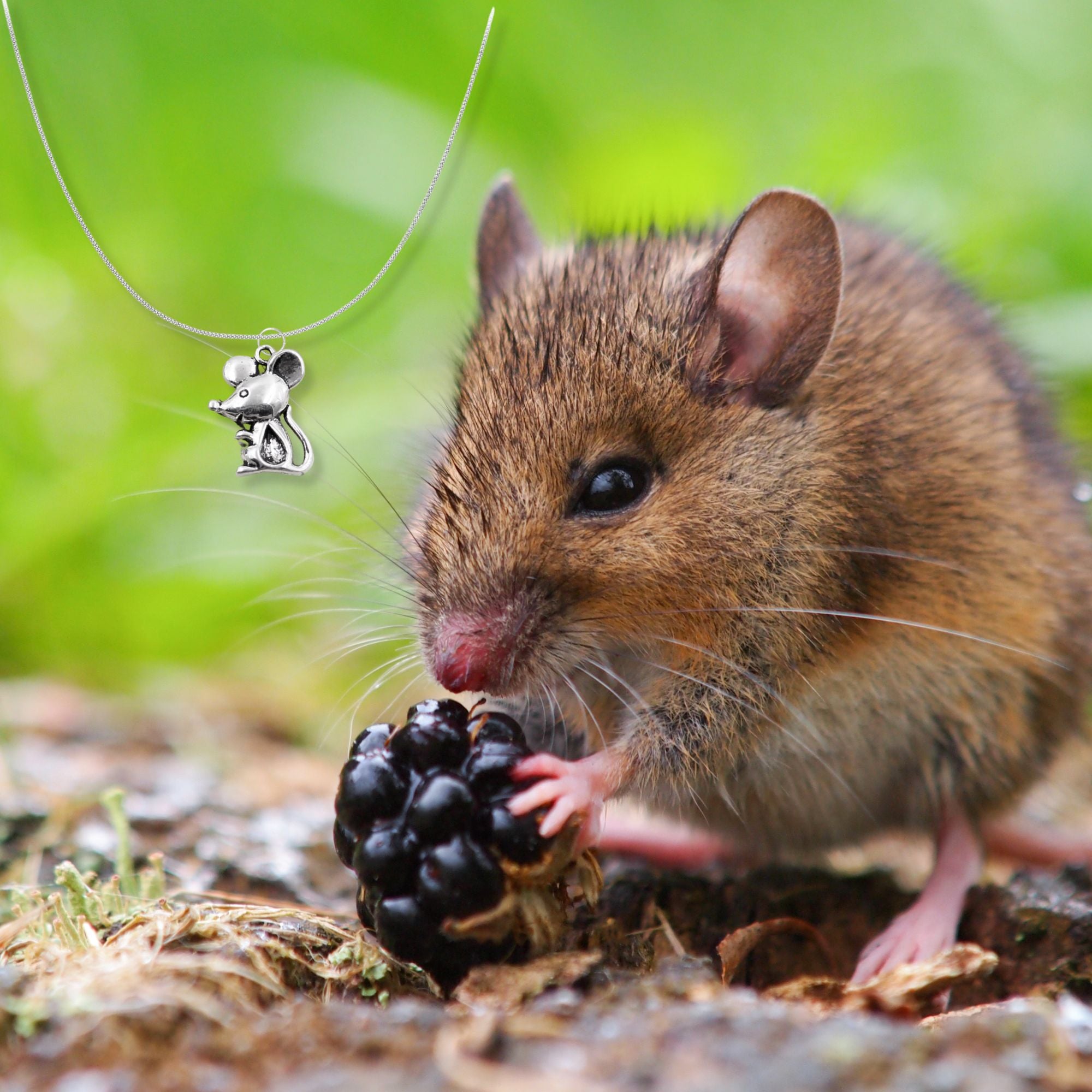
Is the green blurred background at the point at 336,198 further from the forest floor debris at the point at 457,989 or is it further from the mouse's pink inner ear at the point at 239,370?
the mouse's pink inner ear at the point at 239,370

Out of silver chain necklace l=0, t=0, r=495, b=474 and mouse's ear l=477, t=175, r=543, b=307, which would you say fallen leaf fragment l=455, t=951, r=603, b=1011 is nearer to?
silver chain necklace l=0, t=0, r=495, b=474

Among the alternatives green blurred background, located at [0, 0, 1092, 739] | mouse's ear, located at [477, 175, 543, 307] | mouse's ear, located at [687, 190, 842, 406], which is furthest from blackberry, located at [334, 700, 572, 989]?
green blurred background, located at [0, 0, 1092, 739]

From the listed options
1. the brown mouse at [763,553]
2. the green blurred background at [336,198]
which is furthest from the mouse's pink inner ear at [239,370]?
the green blurred background at [336,198]

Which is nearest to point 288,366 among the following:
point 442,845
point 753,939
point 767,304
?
point 442,845

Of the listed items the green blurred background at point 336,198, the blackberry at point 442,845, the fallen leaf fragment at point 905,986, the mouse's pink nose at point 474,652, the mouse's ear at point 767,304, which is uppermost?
the green blurred background at point 336,198

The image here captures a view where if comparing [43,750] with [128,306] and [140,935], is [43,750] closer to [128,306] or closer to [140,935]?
[140,935]

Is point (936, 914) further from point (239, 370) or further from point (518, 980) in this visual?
point (239, 370)
